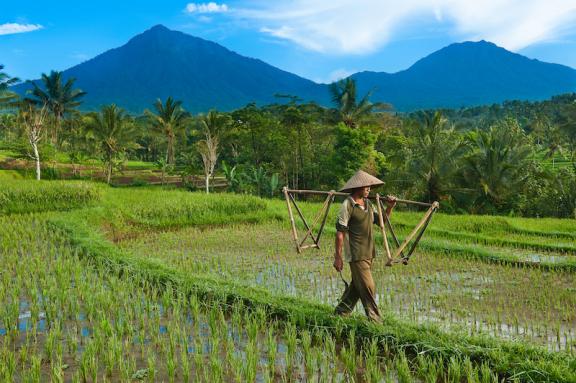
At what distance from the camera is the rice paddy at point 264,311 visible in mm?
3467

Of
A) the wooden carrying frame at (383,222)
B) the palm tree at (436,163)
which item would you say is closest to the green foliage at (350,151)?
the palm tree at (436,163)

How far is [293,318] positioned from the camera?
4441mm

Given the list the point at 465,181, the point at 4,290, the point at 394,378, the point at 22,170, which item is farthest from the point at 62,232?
the point at 22,170

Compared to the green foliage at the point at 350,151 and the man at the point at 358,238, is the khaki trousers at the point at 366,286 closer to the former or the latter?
the man at the point at 358,238

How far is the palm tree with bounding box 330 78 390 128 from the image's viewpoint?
24.1m

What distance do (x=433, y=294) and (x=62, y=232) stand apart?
6.92 m

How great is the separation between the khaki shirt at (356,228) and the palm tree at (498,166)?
42.7 feet

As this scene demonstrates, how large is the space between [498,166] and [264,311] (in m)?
13.4

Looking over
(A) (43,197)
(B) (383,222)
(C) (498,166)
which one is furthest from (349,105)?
(B) (383,222)

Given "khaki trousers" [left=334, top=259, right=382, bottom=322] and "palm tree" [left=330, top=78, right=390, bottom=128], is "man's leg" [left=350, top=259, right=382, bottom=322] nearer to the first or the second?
"khaki trousers" [left=334, top=259, right=382, bottom=322]

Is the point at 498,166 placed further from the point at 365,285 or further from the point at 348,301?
the point at 365,285

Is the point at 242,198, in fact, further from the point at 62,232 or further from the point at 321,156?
the point at 321,156

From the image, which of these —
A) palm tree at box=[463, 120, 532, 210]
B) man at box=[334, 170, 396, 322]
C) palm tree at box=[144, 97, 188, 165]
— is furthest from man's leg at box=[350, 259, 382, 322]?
palm tree at box=[144, 97, 188, 165]

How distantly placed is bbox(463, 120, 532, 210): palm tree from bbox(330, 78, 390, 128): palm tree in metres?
8.37
